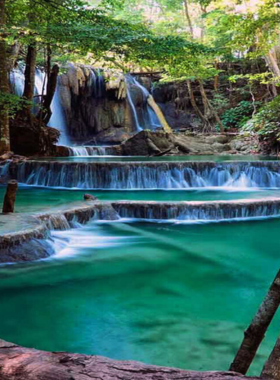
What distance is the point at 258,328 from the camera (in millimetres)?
1470

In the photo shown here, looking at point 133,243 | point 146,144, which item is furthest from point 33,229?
point 146,144

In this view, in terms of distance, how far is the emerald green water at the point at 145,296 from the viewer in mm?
3092

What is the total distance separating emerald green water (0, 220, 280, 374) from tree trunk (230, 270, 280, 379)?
1405mm

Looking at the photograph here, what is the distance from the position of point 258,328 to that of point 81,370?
2.16ft

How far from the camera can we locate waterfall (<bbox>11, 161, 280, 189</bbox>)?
1160 cm

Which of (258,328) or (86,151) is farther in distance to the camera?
(86,151)

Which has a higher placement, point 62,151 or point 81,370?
point 62,151

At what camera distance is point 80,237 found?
6465 mm

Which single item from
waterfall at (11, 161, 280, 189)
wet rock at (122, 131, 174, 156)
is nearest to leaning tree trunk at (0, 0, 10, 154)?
waterfall at (11, 161, 280, 189)

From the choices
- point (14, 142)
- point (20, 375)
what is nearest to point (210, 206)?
point (20, 375)

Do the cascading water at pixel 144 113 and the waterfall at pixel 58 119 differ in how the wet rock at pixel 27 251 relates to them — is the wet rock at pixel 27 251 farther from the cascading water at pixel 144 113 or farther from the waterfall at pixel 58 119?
the cascading water at pixel 144 113

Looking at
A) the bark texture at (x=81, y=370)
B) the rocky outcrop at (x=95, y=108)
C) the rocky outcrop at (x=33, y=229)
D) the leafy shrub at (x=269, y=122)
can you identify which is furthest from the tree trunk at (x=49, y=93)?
the bark texture at (x=81, y=370)

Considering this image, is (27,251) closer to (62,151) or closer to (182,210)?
(182,210)

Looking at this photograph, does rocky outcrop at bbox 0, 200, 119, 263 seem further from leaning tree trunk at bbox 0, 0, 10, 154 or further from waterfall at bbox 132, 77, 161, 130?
waterfall at bbox 132, 77, 161, 130
